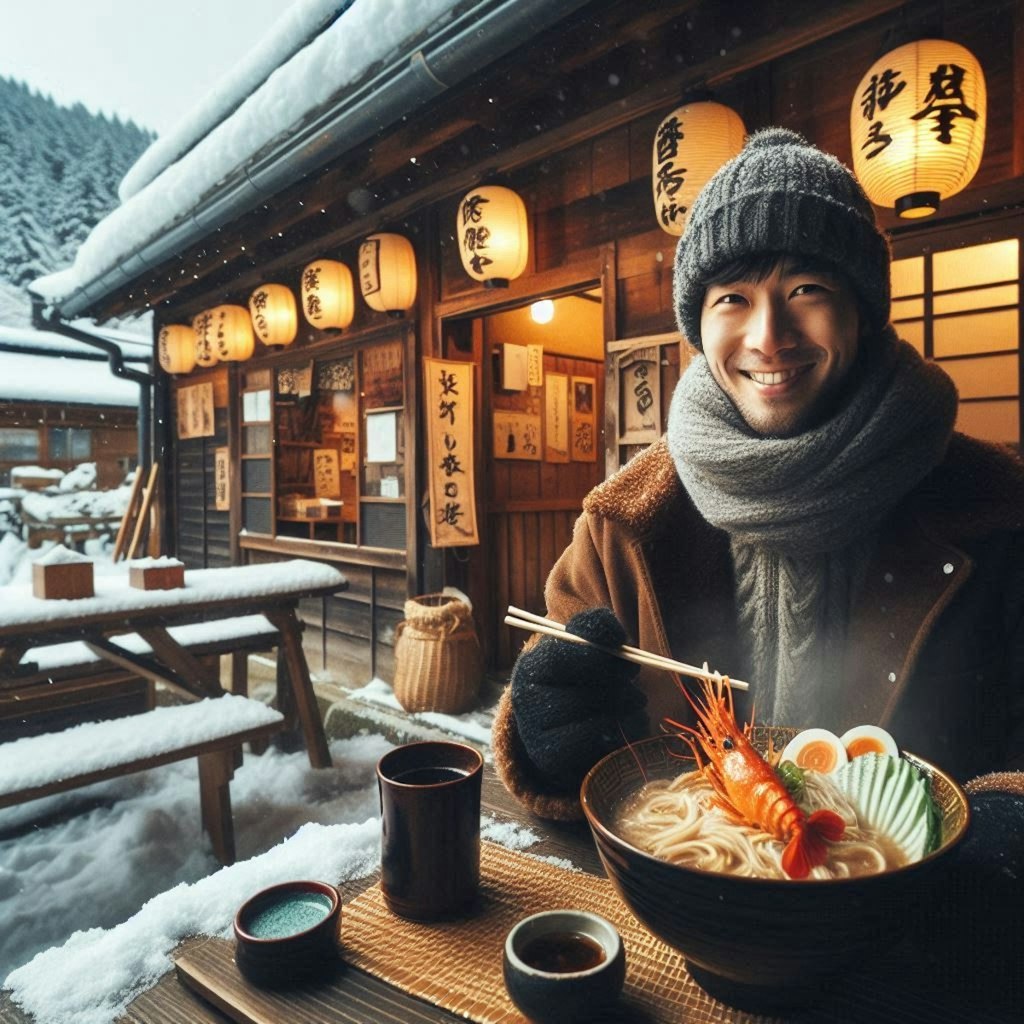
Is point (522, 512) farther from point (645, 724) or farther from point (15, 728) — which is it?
point (645, 724)

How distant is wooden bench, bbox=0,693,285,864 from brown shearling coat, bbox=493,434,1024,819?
11.2 feet

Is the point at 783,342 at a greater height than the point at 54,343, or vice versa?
the point at 54,343

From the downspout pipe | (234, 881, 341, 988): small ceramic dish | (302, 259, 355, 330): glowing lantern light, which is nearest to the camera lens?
(234, 881, 341, 988): small ceramic dish

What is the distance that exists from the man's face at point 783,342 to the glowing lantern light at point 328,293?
636cm

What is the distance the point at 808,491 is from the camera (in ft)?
5.76

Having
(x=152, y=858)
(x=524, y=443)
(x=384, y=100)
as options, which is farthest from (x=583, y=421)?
(x=152, y=858)

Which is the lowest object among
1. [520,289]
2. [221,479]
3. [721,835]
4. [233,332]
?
[721,835]

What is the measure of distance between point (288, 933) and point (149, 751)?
12.4ft

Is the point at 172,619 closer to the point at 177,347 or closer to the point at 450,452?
the point at 450,452

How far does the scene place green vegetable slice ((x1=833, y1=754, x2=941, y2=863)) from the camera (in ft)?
3.25

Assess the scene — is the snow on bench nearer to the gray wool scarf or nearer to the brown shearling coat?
the brown shearling coat

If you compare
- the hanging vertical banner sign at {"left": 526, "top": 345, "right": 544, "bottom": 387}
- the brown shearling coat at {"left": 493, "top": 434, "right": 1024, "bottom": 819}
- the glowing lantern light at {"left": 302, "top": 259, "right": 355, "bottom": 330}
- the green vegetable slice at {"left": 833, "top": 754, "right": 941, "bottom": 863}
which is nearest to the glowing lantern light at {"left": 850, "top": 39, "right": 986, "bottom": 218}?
the brown shearling coat at {"left": 493, "top": 434, "right": 1024, "bottom": 819}

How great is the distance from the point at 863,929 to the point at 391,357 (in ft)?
24.5

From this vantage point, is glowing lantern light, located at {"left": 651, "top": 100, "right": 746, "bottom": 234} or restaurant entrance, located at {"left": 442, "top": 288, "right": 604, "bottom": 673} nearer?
glowing lantern light, located at {"left": 651, "top": 100, "right": 746, "bottom": 234}
